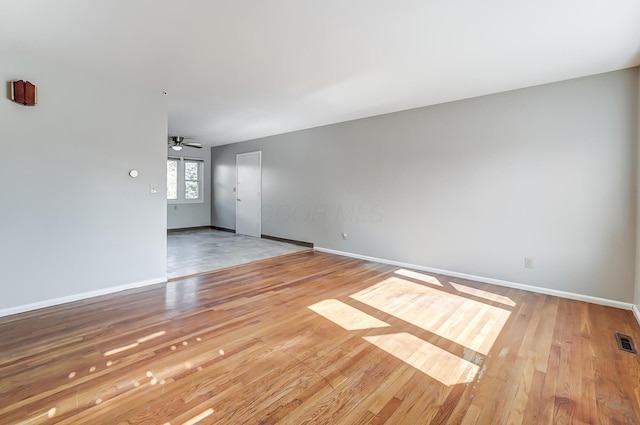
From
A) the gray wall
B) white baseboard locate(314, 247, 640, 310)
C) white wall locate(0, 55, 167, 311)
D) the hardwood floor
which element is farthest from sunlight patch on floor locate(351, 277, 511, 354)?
white wall locate(0, 55, 167, 311)

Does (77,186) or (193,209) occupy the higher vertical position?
(77,186)

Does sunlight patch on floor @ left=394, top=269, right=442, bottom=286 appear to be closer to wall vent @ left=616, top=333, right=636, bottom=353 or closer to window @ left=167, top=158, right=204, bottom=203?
wall vent @ left=616, top=333, right=636, bottom=353

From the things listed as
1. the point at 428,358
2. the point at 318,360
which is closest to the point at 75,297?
the point at 318,360

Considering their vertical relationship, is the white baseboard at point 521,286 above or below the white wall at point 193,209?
below

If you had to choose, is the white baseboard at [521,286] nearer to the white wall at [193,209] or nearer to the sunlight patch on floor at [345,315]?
the sunlight patch on floor at [345,315]

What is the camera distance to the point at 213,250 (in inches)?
228

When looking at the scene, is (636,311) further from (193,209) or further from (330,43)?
(193,209)

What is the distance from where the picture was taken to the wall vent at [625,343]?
7.50ft

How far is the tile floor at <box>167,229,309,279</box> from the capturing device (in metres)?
4.62

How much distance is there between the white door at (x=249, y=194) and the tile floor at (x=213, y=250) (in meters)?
0.31

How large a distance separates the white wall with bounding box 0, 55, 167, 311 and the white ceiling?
33 cm

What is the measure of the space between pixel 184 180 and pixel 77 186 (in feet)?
17.1

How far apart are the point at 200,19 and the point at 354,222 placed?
3.88 meters

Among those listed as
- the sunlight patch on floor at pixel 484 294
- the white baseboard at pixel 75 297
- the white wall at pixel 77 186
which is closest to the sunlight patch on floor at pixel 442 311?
the sunlight patch on floor at pixel 484 294
